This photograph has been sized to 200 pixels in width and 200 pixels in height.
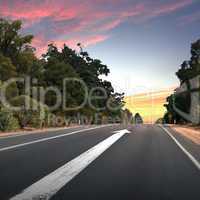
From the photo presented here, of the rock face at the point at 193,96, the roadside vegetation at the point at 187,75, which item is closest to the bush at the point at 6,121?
the rock face at the point at 193,96

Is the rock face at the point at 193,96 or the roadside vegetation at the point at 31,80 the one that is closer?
the roadside vegetation at the point at 31,80

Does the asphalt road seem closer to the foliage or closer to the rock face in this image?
the rock face

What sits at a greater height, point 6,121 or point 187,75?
point 187,75

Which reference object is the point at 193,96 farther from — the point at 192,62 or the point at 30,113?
the point at 30,113

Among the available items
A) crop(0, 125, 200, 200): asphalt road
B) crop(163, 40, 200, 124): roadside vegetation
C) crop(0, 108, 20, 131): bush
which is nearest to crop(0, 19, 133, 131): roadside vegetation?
crop(0, 108, 20, 131): bush

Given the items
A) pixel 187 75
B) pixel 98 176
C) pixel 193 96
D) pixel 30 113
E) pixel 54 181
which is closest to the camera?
pixel 54 181

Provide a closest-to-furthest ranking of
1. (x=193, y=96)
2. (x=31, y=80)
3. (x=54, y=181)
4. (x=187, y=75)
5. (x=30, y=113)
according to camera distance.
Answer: (x=54, y=181), (x=30, y=113), (x=31, y=80), (x=193, y=96), (x=187, y=75)

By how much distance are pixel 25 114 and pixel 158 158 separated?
102 ft

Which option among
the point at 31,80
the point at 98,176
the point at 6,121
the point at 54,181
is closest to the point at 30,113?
the point at 6,121

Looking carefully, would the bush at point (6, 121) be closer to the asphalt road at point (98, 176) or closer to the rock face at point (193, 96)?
the asphalt road at point (98, 176)

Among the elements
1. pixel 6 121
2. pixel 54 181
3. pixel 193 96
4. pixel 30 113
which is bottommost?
pixel 54 181

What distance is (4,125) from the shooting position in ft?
130

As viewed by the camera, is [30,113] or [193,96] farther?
[193,96]

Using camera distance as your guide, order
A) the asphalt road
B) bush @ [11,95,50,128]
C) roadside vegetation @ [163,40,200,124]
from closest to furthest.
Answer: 1. the asphalt road
2. bush @ [11,95,50,128]
3. roadside vegetation @ [163,40,200,124]
